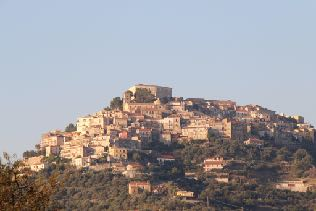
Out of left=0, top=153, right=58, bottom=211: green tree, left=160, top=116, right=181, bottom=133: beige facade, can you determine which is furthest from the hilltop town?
left=0, top=153, right=58, bottom=211: green tree

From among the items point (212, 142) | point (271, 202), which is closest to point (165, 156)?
point (212, 142)

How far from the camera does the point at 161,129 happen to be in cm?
9912

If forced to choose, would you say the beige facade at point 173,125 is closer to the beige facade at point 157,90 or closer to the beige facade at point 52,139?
the beige facade at point 157,90

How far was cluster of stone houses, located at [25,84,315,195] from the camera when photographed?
306ft

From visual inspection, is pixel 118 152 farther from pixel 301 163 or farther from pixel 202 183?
pixel 301 163

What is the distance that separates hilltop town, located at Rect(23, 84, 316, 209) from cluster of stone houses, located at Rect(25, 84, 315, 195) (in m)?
0.08

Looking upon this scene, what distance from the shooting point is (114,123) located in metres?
100

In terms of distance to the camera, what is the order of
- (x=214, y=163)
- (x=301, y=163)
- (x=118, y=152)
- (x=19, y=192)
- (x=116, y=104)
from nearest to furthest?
(x=19, y=192)
(x=118, y=152)
(x=214, y=163)
(x=301, y=163)
(x=116, y=104)

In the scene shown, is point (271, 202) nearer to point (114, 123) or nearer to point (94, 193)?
point (94, 193)

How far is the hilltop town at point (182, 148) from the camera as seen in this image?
3498 inches

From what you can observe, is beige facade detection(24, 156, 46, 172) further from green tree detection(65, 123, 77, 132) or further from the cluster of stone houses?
green tree detection(65, 123, 77, 132)

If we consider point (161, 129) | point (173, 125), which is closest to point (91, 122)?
point (161, 129)

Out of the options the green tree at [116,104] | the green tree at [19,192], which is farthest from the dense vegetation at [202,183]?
the green tree at [19,192]

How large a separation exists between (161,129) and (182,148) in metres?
3.74
